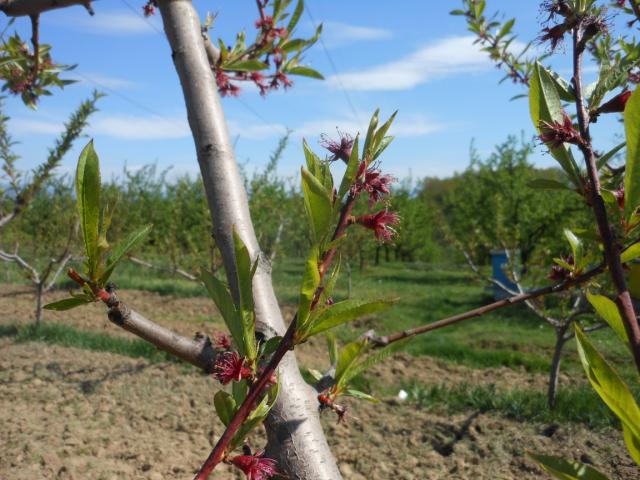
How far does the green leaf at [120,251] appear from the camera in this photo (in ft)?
2.01

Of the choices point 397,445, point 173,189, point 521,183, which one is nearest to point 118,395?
point 397,445

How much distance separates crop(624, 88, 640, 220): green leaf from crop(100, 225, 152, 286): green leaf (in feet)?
1.57

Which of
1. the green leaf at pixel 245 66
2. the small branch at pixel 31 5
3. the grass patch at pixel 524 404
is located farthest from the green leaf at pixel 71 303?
the grass patch at pixel 524 404

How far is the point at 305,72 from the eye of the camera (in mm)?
1696

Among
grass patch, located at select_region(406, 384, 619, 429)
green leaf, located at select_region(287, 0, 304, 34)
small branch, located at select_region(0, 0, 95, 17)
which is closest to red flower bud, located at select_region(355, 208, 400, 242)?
small branch, located at select_region(0, 0, 95, 17)

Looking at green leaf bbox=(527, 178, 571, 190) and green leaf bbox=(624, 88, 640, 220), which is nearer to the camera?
green leaf bbox=(624, 88, 640, 220)

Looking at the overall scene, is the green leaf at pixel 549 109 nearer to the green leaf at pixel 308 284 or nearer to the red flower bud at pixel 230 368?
the green leaf at pixel 308 284

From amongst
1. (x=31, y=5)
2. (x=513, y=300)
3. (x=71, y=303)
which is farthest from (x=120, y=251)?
(x=31, y=5)

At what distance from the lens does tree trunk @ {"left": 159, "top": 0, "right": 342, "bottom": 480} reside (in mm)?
715

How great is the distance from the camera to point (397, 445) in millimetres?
3215

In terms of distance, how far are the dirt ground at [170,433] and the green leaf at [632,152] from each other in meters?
2.55

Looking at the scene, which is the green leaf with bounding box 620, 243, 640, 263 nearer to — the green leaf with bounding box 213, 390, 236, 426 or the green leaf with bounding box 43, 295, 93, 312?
the green leaf with bounding box 213, 390, 236, 426

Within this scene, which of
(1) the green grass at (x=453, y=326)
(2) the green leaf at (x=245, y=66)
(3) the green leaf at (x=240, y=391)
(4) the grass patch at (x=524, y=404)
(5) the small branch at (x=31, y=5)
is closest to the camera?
(3) the green leaf at (x=240, y=391)

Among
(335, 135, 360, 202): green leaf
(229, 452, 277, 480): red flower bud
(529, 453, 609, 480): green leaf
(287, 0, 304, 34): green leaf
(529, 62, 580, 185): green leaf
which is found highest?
(287, 0, 304, 34): green leaf
